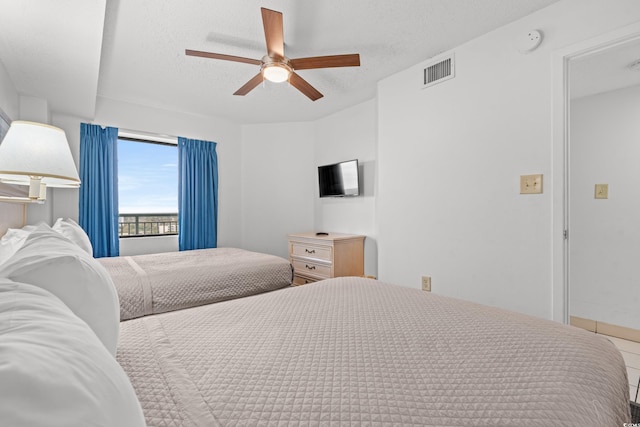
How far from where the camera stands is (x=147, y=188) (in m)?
4.10

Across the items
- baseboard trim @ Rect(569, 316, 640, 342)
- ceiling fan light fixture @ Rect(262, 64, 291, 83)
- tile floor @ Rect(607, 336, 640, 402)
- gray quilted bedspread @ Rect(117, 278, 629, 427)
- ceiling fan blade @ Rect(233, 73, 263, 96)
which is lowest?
tile floor @ Rect(607, 336, 640, 402)

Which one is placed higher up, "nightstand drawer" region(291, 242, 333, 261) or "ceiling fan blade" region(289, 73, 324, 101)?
"ceiling fan blade" region(289, 73, 324, 101)

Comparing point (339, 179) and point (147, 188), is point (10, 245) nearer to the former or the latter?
point (147, 188)

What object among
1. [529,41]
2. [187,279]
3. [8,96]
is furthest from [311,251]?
[8,96]

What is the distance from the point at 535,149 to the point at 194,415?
247 centimetres

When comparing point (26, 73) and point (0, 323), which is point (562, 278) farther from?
point (26, 73)

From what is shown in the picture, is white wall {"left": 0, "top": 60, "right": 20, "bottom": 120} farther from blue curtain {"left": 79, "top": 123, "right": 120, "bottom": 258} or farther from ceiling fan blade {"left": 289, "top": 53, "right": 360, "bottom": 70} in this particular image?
ceiling fan blade {"left": 289, "top": 53, "right": 360, "bottom": 70}

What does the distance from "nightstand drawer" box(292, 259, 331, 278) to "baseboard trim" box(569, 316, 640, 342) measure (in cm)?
252

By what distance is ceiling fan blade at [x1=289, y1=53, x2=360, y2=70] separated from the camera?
2.15 metres

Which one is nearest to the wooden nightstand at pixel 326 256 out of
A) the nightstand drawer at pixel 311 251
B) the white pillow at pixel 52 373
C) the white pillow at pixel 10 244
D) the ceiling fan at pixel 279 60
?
the nightstand drawer at pixel 311 251

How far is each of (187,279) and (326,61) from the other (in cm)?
191

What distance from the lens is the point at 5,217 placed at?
6.55ft

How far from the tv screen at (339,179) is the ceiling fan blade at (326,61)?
1688 mm

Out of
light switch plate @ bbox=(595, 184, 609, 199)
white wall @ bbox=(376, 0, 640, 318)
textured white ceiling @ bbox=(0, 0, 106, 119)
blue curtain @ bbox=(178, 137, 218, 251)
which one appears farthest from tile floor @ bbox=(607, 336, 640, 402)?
blue curtain @ bbox=(178, 137, 218, 251)
